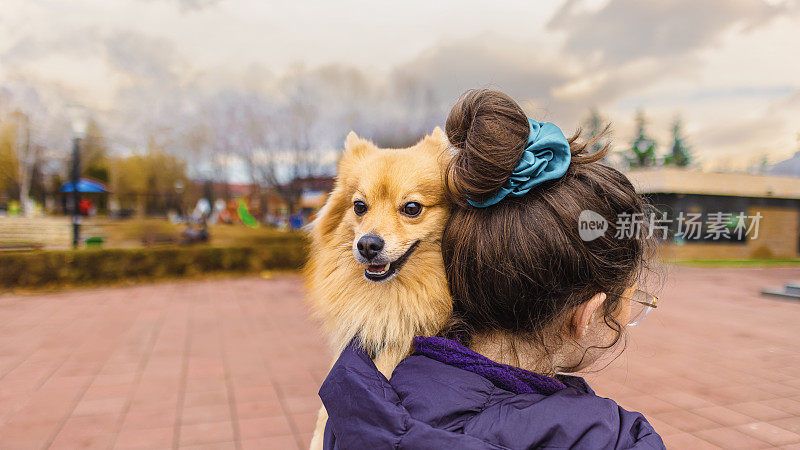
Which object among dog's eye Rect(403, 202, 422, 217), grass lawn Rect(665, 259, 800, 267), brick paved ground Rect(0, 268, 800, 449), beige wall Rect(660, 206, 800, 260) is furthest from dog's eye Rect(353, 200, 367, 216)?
beige wall Rect(660, 206, 800, 260)

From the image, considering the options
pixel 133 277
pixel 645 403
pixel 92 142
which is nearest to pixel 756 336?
pixel 645 403

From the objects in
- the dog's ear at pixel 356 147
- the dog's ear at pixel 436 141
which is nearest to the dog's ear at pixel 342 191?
the dog's ear at pixel 356 147

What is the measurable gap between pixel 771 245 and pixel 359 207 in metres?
21.0

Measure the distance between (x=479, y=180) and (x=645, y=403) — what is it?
164 inches

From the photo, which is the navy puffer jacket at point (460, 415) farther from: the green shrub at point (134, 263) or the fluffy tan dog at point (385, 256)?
the green shrub at point (134, 263)

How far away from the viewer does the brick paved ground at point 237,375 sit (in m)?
3.54

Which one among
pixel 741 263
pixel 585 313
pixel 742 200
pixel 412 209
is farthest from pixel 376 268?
pixel 742 200

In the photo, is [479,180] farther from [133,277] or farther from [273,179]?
[273,179]

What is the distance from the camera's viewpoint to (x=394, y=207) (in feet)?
4.67

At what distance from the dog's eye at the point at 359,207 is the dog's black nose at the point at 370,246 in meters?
0.23

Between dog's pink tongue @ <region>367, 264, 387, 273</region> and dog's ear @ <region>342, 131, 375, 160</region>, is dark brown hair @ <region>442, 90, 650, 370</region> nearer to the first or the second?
dog's pink tongue @ <region>367, 264, 387, 273</region>

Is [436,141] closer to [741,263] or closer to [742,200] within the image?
[741,263]

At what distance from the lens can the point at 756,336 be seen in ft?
21.5

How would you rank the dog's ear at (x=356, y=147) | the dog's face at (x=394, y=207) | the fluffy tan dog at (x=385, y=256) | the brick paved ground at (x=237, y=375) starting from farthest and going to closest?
the brick paved ground at (x=237, y=375), the dog's ear at (x=356, y=147), the dog's face at (x=394, y=207), the fluffy tan dog at (x=385, y=256)
